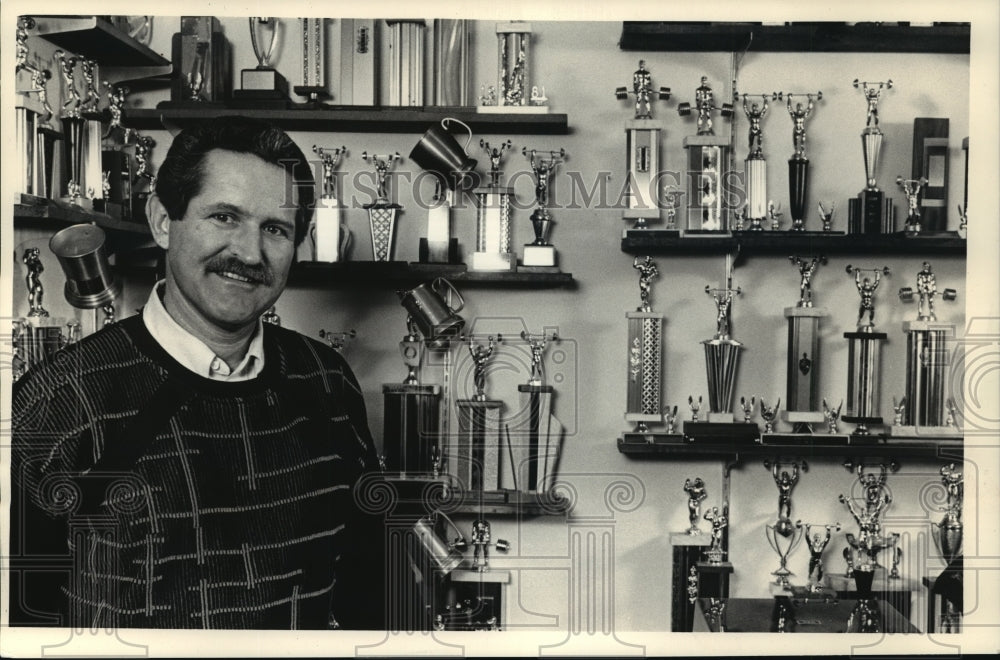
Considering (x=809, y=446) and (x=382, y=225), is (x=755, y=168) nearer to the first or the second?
(x=809, y=446)

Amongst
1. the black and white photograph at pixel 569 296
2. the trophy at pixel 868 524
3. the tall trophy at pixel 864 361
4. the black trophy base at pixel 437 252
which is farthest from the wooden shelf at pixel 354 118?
the trophy at pixel 868 524

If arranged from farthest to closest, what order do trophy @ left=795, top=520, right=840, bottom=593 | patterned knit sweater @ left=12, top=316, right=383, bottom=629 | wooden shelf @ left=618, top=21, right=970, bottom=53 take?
trophy @ left=795, top=520, right=840, bottom=593 → wooden shelf @ left=618, top=21, right=970, bottom=53 → patterned knit sweater @ left=12, top=316, right=383, bottom=629

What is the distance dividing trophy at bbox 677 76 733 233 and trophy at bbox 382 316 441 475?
595mm

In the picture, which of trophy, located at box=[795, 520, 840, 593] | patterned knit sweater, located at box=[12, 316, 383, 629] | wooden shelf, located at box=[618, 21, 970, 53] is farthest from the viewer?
trophy, located at box=[795, 520, 840, 593]

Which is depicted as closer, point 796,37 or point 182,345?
point 182,345

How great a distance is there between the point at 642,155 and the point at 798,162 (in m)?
0.31

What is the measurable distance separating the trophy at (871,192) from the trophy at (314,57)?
3.40 feet

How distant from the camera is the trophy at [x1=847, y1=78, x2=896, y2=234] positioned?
199 cm

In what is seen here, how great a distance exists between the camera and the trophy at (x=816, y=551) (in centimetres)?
202

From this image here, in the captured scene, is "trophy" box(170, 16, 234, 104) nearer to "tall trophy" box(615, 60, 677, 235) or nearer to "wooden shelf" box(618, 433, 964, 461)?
"tall trophy" box(615, 60, 677, 235)

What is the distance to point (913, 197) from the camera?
201 cm

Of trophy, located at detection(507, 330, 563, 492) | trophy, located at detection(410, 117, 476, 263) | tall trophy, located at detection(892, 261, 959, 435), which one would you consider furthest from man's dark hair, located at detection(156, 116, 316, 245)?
tall trophy, located at detection(892, 261, 959, 435)

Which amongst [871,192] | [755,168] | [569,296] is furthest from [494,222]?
[871,192]

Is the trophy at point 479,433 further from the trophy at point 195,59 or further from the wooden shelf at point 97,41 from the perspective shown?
the wooden shelf at point 97,41
